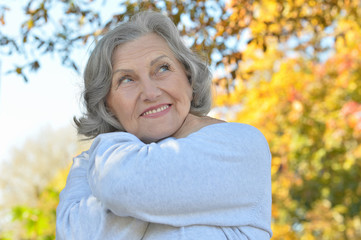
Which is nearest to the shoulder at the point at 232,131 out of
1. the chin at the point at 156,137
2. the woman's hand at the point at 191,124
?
the woman's hand at the point at 191,124

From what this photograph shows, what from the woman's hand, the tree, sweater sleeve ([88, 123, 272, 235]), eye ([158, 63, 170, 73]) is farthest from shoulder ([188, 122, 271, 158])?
the tree

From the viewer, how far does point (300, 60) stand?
8.26 m

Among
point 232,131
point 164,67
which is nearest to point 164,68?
point 164,67

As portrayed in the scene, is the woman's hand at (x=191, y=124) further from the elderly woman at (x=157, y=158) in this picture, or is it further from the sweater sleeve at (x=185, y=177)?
the sweater sleeve at (x=185, y=177)

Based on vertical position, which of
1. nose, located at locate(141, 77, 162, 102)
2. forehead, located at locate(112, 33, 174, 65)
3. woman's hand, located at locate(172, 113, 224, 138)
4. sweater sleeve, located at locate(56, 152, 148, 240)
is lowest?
sweater sleeve, located at locate(56, 152, 148, 240)

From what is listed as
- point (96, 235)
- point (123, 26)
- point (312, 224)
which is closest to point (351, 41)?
point (312, 224)

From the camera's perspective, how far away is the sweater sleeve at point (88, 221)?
147 centimetres

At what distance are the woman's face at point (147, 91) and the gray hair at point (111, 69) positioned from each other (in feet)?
0.12

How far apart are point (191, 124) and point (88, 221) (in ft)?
1.74

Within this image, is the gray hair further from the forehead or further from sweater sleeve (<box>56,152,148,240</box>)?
sweater sleeve (<box>56,152,148,240</box>)

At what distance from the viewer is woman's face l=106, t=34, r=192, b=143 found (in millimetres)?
1761

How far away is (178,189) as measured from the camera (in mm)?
1381

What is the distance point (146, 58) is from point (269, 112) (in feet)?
21.0

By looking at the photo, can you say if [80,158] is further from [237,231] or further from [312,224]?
[312,224]
